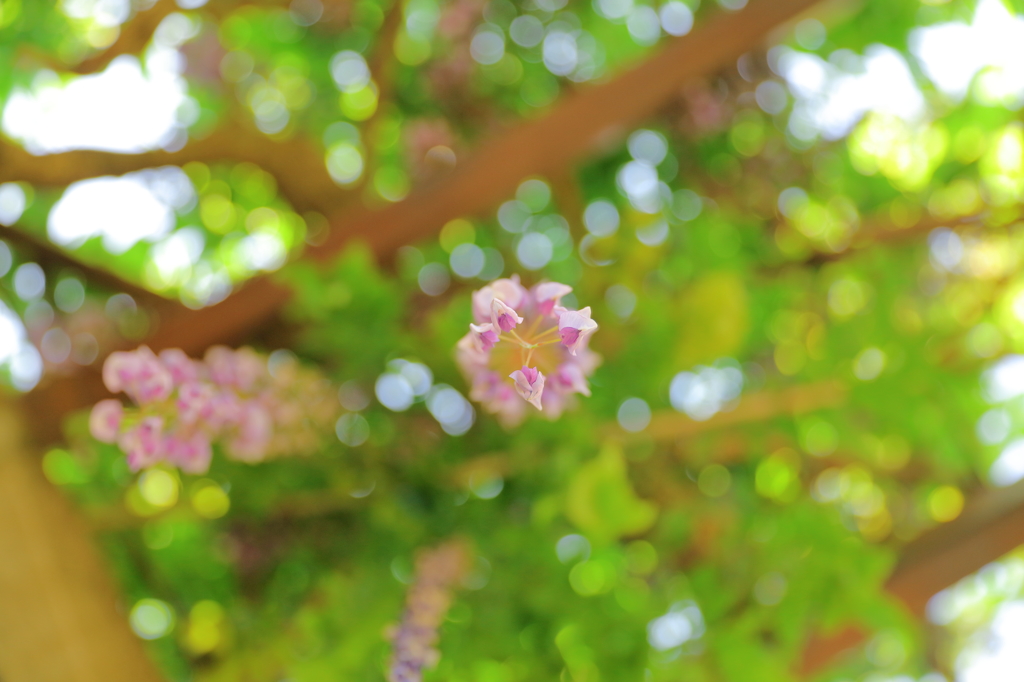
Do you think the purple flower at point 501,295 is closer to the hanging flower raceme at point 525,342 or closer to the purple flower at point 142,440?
the hanging flower raceme at point 525,342

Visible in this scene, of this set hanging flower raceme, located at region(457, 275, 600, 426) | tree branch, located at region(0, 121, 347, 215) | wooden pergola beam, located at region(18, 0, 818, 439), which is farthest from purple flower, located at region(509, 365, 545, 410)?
tree branch, located at region(0, 121, 347, 215)

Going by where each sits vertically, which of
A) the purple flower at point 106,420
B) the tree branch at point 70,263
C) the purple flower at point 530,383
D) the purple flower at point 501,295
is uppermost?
the tree branch at point 70,263

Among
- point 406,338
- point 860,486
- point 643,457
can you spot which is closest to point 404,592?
point 406,338

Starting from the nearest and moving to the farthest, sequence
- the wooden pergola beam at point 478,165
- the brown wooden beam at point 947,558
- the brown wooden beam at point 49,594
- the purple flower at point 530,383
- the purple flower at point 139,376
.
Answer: the purple flower at point 530,383, the purple flower at point 139,376, the brown wooden beam at point 49,594, the wooden pergola beam at point 478,165, the brown wooden beam at point 947,558

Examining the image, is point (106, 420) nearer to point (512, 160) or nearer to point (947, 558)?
point (512, 160)

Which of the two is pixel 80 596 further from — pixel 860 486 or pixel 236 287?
pixel 860 486

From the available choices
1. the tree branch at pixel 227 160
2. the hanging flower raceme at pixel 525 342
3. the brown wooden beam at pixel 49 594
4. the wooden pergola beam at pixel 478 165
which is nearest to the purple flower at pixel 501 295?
the hanging flower raceme at pixel 525 342

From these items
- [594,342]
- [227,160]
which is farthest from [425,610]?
[227,160]
